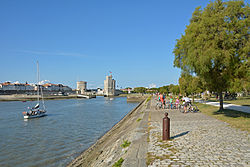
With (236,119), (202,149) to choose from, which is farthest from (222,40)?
(202,149)

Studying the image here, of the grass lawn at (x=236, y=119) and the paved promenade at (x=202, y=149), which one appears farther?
the grass lawn at (x=236, y=119)

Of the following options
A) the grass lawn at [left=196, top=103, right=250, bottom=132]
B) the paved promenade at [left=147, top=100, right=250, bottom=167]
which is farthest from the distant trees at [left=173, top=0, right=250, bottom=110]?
the paved promenade at [left=147, top=100, right=250, bottom=167]

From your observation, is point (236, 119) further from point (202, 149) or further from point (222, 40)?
point (202, 149)

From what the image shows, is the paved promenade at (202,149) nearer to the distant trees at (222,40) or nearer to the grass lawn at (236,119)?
the grass lawn at (236,119)

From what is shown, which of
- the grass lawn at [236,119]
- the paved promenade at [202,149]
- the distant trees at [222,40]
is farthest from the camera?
the distant trees at [222,40]

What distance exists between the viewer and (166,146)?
815 centimetres

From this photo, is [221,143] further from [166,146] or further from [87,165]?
[87,165]

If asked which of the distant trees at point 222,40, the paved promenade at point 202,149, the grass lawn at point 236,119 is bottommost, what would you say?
the paved promenade at point 202,149

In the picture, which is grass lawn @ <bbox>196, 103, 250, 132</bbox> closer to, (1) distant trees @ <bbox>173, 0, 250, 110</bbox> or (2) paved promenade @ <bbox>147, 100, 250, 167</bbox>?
(2) paved promenade @ <bbox>147, 100, 250, 167</bbox>

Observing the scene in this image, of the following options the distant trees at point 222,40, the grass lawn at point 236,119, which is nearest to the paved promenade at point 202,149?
the grass lawn at point 236,119

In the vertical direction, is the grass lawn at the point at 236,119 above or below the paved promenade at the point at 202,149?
above

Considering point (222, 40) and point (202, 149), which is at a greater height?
point (222, 40)

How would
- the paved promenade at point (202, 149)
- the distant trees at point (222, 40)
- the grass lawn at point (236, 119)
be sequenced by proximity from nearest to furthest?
1. the paved promenade at point (202, 149)
2. the grass lawn at point (236, 119)
3. the distant trees at point (222, 40)

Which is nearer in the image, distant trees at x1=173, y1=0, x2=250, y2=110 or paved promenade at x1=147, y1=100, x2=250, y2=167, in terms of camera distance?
paved promenade at x1=147, y1=100, x2=250, y2=167
